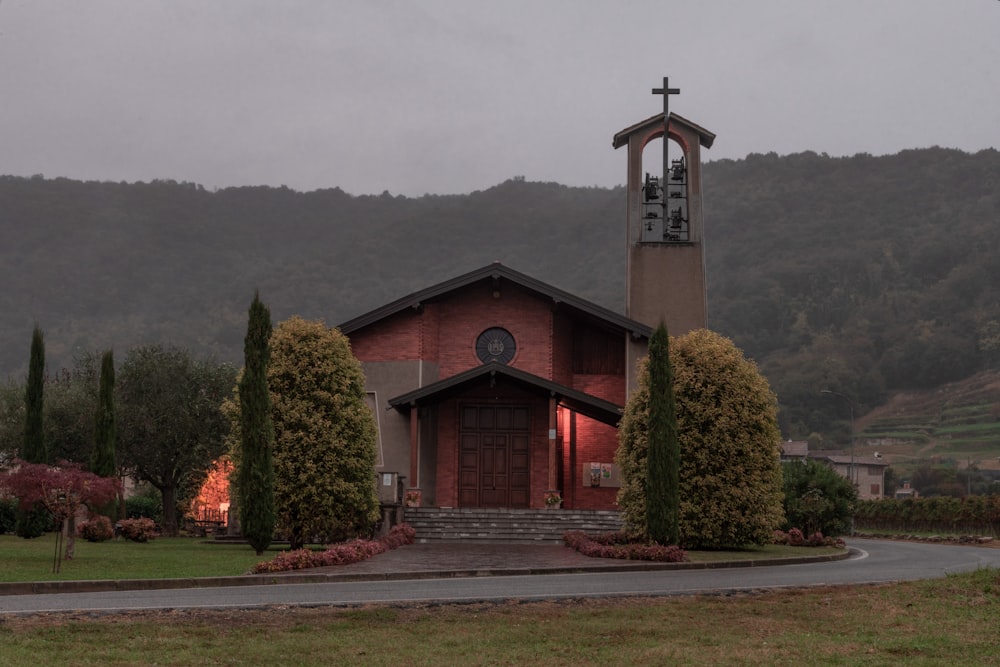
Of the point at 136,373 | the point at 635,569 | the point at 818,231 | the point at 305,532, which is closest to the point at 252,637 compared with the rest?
the point at 635,569

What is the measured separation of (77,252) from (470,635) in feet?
452

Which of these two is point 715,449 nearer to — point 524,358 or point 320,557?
point 320,557

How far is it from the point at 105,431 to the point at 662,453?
14971mm

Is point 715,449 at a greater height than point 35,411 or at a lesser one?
lesser

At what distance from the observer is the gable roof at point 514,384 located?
33.6m

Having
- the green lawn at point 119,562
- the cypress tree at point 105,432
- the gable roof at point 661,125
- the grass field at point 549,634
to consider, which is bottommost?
the grass field at point 549,634

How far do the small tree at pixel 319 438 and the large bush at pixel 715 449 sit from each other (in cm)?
636

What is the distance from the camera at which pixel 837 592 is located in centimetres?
1669

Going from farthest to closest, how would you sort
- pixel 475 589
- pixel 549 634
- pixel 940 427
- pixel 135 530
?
pixel 940 427 → pixel 135 530 → pixel 475 589 → pixel 549 634

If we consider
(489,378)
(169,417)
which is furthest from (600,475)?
(169,417)

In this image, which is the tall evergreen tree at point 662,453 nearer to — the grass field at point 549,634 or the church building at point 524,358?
the grass field at point 549,634

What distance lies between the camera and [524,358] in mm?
36969

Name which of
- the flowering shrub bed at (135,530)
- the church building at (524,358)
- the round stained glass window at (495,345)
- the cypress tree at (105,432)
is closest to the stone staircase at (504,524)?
the church building at (524,358)

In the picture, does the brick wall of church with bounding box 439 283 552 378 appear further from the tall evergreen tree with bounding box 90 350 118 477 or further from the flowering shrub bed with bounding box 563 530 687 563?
the flowering shrub bed with bounding box 563 530 687 563
